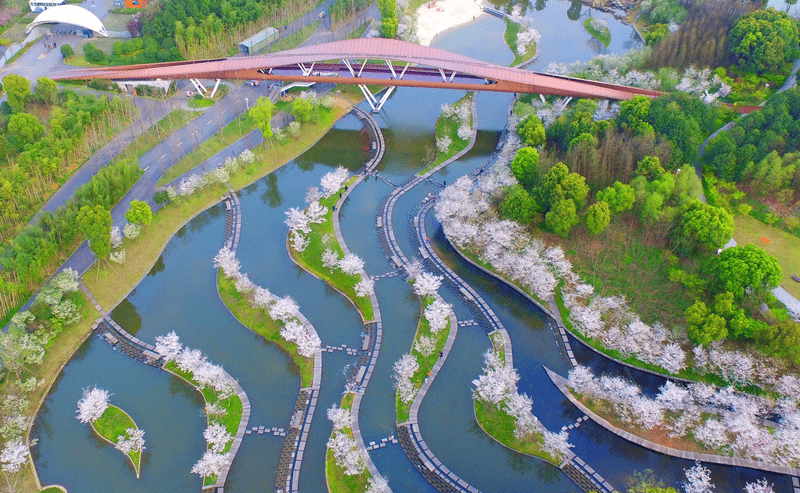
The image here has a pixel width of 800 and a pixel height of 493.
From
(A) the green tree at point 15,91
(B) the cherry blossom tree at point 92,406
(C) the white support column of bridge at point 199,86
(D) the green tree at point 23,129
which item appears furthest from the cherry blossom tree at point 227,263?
(A) the green tree at point 15,91

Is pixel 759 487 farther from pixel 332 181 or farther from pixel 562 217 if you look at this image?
pixel 332 181

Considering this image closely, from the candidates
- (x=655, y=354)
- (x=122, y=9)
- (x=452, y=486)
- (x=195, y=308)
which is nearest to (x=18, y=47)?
(x=122, y=9)

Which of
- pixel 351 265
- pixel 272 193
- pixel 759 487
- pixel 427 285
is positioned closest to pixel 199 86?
pixel 272 193

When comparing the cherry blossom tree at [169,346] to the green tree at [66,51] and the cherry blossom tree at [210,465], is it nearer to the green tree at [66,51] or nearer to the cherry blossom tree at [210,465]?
the cherry blossom tree at [210,465]

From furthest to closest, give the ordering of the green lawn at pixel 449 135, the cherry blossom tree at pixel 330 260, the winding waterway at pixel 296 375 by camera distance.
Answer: the green lawn at pixel 449 135
the cherry blossom tree at pixel 330 260
the winding waterway at pixel 296 375

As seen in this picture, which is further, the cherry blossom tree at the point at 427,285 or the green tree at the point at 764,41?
the green tree at the point at 764,41

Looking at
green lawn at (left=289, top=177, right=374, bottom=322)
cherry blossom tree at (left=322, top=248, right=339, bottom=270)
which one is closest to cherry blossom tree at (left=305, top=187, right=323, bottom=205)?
green lawn at (left=289, top=177, right=374, bottom=322)
